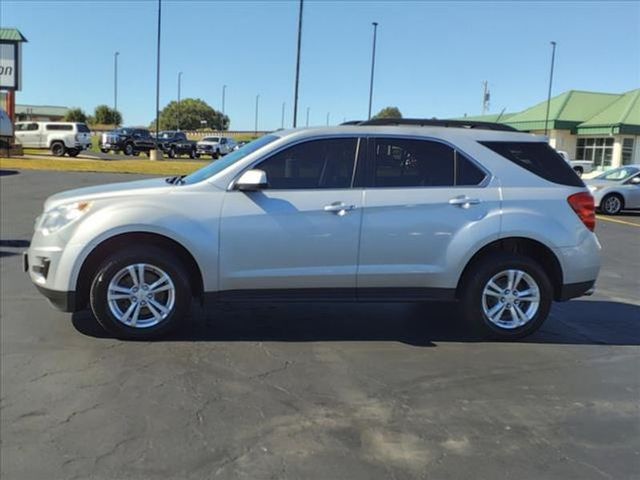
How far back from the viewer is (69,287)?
4891mm

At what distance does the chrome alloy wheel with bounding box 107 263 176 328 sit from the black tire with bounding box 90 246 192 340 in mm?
17

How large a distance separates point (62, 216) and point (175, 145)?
42063 millimetres

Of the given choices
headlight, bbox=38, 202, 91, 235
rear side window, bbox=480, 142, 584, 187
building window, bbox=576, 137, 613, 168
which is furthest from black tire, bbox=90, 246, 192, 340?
building window, bbox=576, 137, 613, 168

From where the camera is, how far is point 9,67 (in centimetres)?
3469

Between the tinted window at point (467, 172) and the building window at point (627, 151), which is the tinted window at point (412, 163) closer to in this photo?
the tinted window at point (467, 172)

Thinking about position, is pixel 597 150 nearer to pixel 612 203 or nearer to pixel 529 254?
pixel 612 203

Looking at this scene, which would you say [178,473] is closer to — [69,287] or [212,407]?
[212,407]

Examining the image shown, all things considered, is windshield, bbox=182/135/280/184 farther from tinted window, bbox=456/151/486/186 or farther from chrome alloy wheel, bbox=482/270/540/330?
chrome alloy wheel, bbox=482/270/540/330

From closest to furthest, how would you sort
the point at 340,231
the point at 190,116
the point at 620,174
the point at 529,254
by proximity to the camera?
1. the point at 340,231
2. the point at 529,254
3. the point at 620,174
4. the point at 190,116

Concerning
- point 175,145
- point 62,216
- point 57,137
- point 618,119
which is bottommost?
point 62,216

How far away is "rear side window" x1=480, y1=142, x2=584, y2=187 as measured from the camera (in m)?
5.47

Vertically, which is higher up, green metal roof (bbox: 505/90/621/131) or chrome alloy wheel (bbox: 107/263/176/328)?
green metal roof (bbox: 505/90/621/131)

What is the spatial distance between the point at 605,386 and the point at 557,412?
72 centimetres

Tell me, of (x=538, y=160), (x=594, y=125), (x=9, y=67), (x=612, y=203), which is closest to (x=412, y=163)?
(x=538, y=160)
